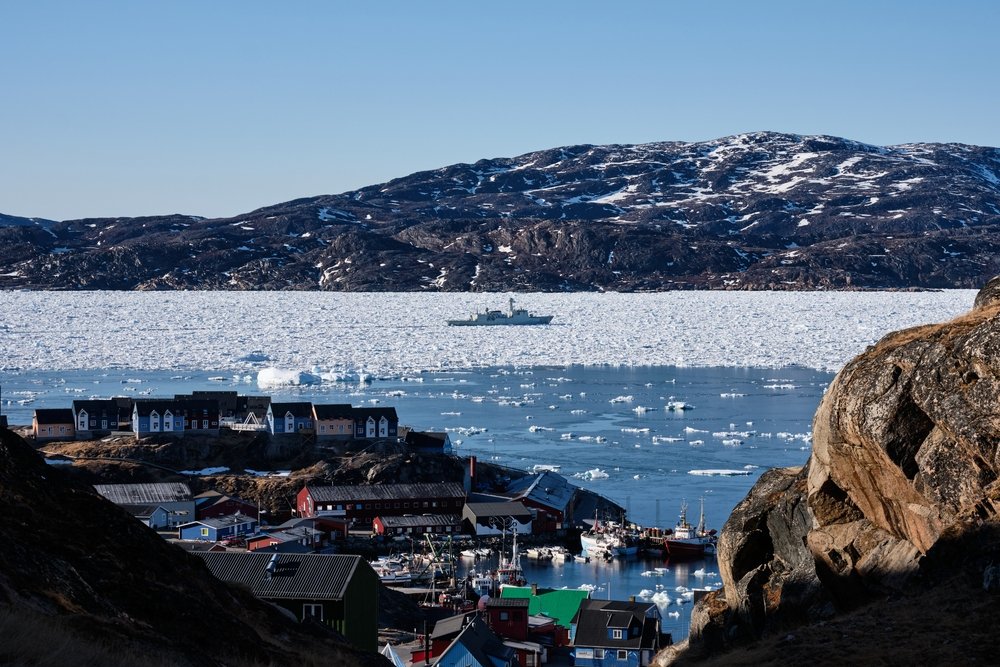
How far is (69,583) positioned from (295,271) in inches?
5557

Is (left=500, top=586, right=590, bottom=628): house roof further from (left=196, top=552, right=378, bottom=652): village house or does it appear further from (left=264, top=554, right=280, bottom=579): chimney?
(left=264, top=554, right=280, bottom=579): chimney

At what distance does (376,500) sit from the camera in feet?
113

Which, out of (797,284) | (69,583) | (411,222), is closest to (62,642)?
(69,583)

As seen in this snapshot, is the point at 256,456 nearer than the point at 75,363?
Yes

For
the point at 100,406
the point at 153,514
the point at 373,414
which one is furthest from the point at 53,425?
the point at 373,414

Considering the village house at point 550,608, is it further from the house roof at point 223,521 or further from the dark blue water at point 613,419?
the house roof at point 223,521

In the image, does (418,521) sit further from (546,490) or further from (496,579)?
(496,579)

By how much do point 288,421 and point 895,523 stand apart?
2908 cm

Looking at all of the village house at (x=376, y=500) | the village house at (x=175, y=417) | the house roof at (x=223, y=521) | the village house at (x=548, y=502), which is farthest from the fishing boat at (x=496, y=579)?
the village house at (x=175, y=417)

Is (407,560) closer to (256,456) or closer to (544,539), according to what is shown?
(544,539)

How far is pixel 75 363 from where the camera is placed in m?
59.7

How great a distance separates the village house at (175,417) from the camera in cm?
3809

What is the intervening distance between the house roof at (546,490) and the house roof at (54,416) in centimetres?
1405

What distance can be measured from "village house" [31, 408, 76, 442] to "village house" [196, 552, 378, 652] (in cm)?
2206
